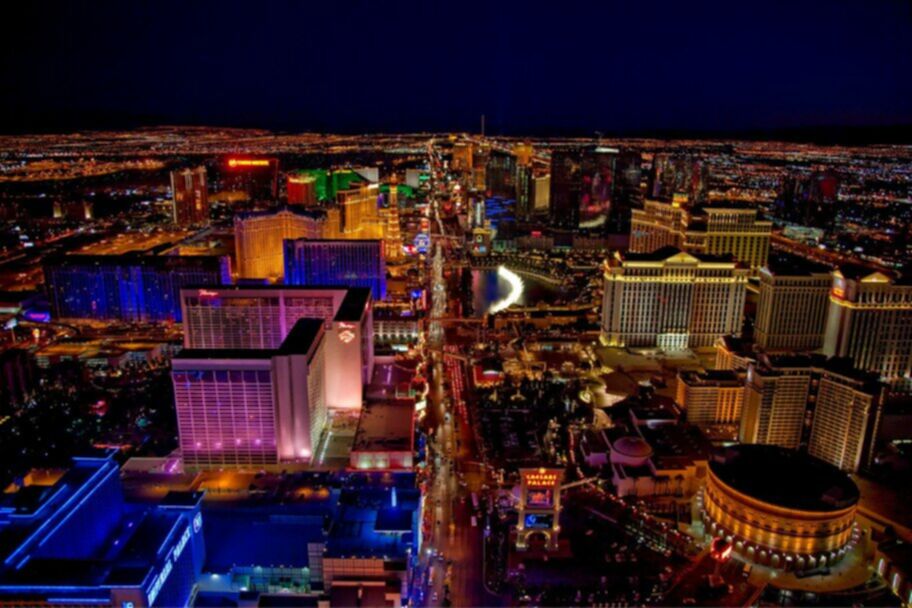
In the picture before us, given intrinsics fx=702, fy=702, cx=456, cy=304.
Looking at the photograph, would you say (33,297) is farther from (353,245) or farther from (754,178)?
(754,178)

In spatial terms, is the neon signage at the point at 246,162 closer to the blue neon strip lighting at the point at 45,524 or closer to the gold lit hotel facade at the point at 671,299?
the gold lit hotel facade at the point at 671,299

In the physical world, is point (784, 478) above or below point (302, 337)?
below

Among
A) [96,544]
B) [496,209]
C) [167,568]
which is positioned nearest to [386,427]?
[96,544]

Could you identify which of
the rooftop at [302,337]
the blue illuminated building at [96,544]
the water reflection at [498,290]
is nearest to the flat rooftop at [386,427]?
the rooftop at [302,337]

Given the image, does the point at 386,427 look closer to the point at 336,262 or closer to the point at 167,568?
the point at 167,568

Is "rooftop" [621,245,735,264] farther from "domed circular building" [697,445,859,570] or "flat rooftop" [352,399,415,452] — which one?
"domed circular building" [697,445,859,570]

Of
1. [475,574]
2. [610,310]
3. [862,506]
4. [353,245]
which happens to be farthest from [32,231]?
[862,506]
